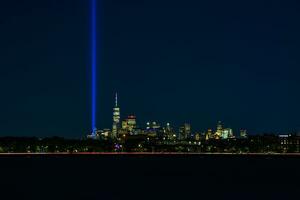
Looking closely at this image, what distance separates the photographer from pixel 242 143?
19225 cm
